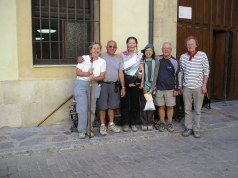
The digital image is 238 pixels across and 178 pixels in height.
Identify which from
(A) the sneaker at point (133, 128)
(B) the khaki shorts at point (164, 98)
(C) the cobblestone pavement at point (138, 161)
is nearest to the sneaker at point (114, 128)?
(A) the sneaker at point (133, 128)

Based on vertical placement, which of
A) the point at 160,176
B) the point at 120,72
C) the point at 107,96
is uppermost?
the point at 120,72

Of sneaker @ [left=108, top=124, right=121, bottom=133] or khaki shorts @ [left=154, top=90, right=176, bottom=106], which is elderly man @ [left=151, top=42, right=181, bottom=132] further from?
sneaker @ [left=108, top=124, right=121, bottom=133]

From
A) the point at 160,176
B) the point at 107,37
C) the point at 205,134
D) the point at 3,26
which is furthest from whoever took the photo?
the point at 107,37

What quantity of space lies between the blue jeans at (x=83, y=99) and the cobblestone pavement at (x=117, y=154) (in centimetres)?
32

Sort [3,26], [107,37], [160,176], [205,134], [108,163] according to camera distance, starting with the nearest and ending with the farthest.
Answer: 1. [160,176]
2. [108,163]
3. [3,26]
4. [205,134]
5. [107,37]

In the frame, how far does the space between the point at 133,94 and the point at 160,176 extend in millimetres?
2215

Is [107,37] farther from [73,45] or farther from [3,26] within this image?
[3,26]

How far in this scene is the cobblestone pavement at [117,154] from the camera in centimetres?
425

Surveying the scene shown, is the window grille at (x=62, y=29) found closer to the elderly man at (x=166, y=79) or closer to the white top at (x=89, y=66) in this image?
the white top at (x=89, y=66)

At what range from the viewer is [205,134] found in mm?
6199

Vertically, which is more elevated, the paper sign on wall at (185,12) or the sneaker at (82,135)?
the paper sign on wall at (185,12)

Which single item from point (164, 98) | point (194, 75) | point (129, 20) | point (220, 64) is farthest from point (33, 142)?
point (220, 64)

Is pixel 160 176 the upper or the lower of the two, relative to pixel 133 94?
lower

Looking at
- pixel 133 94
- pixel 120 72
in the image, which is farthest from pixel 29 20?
pixel 133 94
